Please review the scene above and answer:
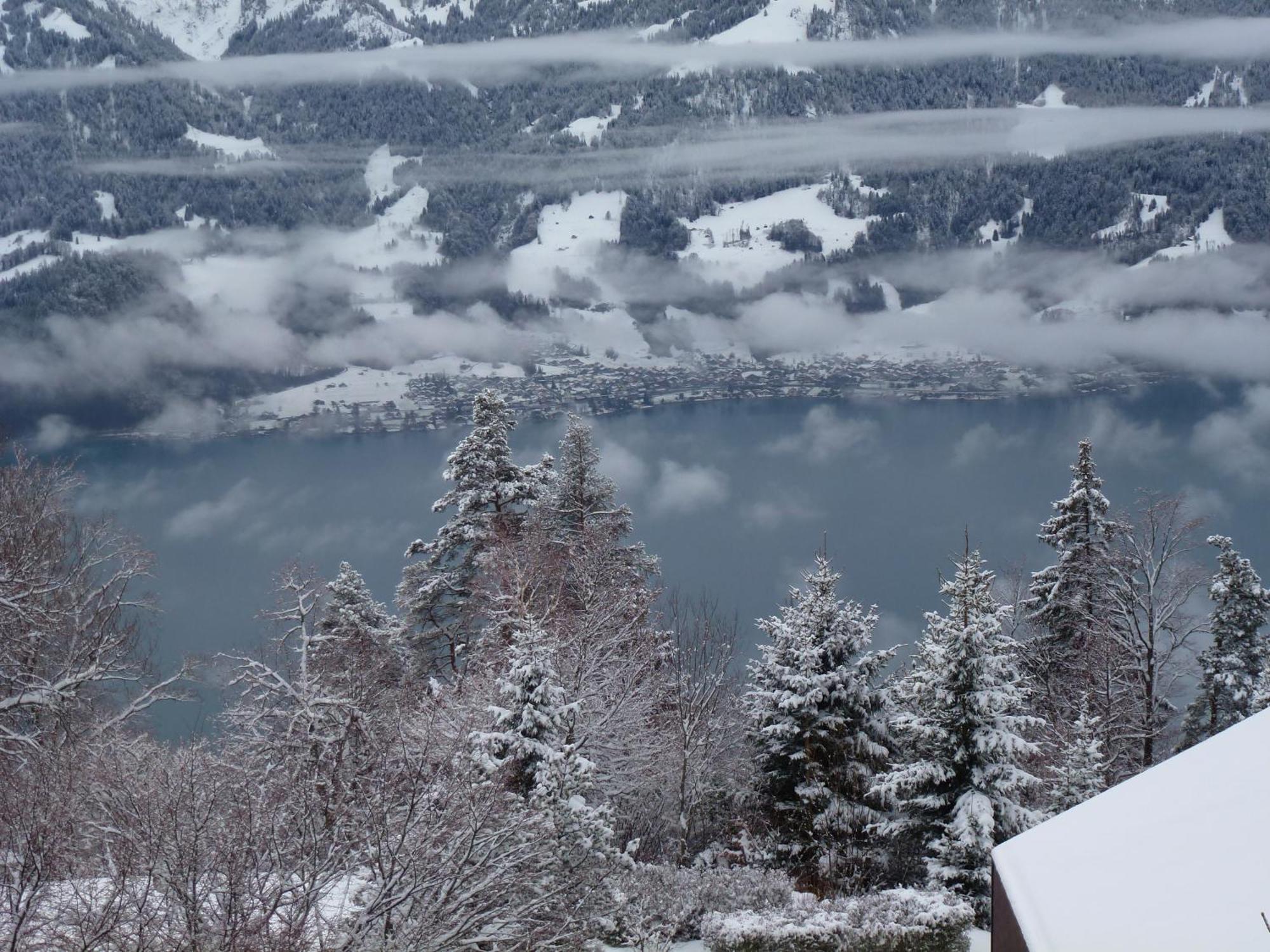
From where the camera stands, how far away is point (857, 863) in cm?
1733

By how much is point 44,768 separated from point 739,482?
119333 mm

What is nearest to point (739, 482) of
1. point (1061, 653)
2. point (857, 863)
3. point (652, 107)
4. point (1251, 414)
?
point (1251, 414)

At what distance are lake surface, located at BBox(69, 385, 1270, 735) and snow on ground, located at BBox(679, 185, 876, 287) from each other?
25.5 metres

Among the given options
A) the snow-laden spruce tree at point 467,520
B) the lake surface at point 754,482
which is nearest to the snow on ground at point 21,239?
the lake surface at point 754,482

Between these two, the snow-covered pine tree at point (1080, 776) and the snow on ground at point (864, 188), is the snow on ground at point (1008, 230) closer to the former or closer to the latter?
the snow on ground at point (864, 188)

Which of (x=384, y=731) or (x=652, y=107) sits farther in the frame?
(x=652, y=107)

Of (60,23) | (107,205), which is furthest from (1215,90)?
(60,23)

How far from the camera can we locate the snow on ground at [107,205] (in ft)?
466

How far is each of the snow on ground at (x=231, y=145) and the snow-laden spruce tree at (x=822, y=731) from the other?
17423cm

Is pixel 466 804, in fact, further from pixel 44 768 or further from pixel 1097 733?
pixel 1097 733

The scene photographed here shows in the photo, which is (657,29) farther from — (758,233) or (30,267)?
(30,267)

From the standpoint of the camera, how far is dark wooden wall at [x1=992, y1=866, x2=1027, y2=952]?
731cm

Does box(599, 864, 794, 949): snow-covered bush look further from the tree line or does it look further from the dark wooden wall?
the dark wooden wall

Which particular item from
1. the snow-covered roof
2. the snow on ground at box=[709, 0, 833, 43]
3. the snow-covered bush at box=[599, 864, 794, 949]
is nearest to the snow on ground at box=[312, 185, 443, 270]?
the snow on ground at box=[709, 0, 833, 43]
